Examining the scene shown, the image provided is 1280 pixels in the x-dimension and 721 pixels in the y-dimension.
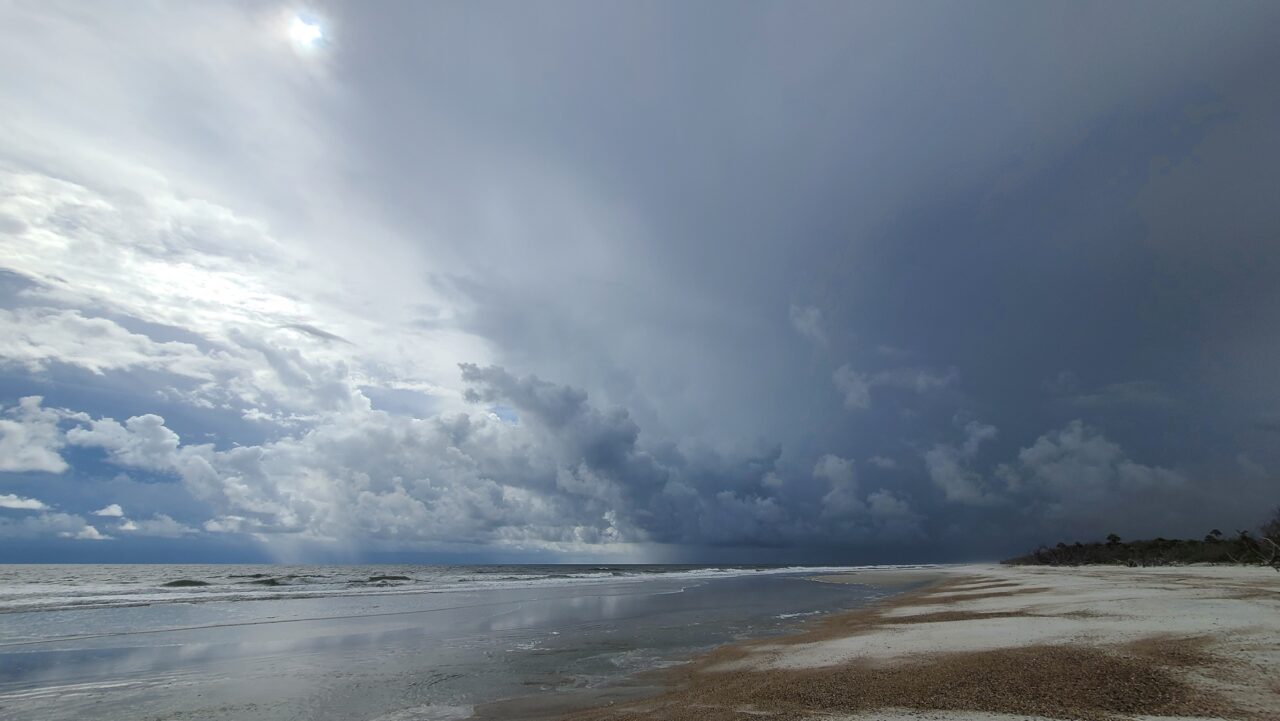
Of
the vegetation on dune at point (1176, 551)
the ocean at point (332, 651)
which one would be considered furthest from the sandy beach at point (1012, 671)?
the vegetation on dune at point (1176, 551)

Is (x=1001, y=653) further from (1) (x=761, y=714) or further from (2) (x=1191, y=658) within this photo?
(1) (x=761, y=714)

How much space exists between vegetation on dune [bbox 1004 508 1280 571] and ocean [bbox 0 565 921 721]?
121 feet

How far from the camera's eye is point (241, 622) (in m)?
30.7

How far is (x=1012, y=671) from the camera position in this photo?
12375mm

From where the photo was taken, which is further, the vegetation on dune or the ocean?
the vegetation on dune

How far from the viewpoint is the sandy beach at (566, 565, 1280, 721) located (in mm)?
9867

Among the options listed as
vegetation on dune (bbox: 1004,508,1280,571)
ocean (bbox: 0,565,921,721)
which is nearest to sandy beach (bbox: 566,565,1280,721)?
ocean (bbox: 0,565,921,721)

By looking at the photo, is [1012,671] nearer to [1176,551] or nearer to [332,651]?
[332,651]

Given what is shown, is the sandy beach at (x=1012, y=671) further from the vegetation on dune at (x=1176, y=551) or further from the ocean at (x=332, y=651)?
the vegetation on dune at (x=1176, y=551)

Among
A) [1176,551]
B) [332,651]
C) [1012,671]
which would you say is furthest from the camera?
[1176,551]

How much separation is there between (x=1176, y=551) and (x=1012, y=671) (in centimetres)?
8207

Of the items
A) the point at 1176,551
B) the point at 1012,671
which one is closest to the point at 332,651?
the point at 1012,671

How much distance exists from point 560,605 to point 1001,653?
30.4 m

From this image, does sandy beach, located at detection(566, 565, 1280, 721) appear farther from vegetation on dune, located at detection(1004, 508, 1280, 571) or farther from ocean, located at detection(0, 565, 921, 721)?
vegetation on dune, located at detection(1004, 508, 1280, 571)
